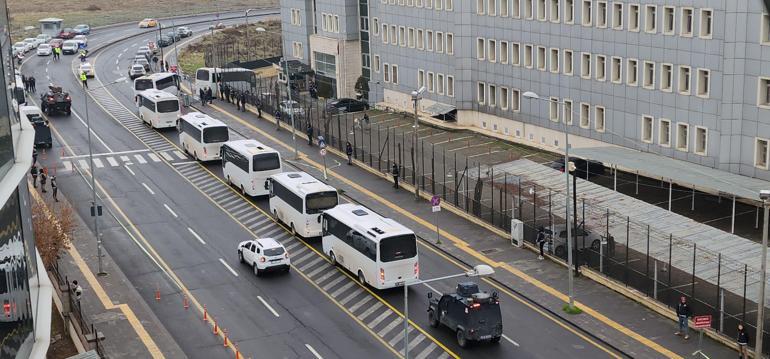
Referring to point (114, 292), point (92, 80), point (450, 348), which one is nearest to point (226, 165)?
point (114, 292)

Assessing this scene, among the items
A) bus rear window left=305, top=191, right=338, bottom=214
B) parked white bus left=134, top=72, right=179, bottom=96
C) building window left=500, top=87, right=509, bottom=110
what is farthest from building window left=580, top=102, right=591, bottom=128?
parked white bus left=134, top=72, right=179, bottom=96

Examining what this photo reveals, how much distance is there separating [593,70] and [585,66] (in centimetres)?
115

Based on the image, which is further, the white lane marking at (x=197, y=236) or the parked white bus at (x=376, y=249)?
the white lane marking at (x=197, y=236)

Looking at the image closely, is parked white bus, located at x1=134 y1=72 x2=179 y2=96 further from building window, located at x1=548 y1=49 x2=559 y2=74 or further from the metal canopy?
the metal canopy

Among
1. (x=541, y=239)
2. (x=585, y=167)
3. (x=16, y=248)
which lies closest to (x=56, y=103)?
(x=585, y=167)

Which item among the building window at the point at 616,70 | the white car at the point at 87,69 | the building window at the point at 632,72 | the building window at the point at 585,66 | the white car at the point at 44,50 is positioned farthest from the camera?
the white car at the point at 44,50

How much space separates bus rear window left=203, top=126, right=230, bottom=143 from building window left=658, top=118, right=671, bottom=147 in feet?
104

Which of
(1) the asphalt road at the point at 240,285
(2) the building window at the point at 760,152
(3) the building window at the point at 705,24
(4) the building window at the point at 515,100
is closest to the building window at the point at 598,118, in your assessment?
(4) the building window at the point at 515,100

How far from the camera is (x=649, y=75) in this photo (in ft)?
245

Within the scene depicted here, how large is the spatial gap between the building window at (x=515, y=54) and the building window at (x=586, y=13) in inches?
335

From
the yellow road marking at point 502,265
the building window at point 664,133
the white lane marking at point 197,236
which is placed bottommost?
the yellow road marking at point 502,265

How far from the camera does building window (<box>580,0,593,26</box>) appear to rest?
260 ft

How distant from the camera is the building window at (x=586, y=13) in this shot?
260ft

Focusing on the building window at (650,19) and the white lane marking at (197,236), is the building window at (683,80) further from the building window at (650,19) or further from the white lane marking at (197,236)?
the white lane marking at (197,236)
